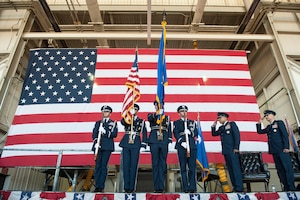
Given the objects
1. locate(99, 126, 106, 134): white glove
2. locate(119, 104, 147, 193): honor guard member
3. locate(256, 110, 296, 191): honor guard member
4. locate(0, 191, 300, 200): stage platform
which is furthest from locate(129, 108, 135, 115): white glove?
locate(256, 110, 296, 191): honor guard member

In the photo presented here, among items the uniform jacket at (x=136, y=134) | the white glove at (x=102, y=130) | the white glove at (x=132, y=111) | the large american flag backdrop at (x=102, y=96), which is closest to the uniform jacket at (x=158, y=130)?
the uniform jacket at (x=136, y=134)

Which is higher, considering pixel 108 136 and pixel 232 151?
pixel 108 136

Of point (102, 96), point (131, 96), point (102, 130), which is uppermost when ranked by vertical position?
point (102, 96)

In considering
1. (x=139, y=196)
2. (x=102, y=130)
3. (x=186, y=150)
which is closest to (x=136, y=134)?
(x=102, y=130)

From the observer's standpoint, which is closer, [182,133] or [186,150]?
[186,150]

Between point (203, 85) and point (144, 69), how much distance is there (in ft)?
5.72

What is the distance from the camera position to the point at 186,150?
388cm

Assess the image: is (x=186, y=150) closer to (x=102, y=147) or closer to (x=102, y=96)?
(x=102, y=147)

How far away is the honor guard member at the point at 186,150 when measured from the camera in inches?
145

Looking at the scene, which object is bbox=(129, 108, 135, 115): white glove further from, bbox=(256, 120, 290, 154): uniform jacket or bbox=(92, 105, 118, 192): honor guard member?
bbox=(256, 120, 290, 154): uniform jacket

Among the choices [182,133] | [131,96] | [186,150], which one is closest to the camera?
[186,150]

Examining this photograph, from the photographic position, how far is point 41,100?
20.0ft

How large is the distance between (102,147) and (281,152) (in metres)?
3.10

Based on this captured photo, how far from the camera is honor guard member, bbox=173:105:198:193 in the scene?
3689 mm
